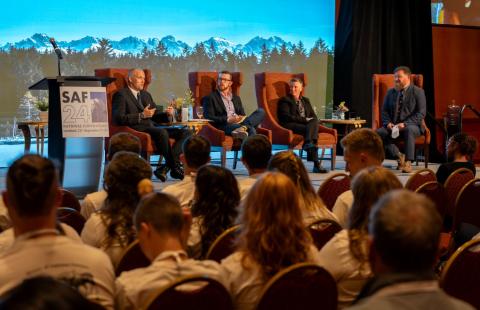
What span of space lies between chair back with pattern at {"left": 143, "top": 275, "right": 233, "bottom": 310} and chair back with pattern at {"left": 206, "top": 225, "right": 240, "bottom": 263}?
0.57 meters

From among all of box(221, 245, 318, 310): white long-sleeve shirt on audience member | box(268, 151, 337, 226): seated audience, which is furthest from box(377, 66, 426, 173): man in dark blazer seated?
box(221, 245, 318, 310): white long-sleeve shirt on audience member

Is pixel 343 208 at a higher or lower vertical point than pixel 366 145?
lower

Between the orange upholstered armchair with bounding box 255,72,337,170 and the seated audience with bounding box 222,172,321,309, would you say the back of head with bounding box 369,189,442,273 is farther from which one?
the orange upholstered armchair with bounding box 255,72,337,170

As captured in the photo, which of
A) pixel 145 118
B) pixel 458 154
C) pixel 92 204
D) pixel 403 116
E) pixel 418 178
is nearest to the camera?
pixel 92 204

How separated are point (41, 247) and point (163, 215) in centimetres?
37

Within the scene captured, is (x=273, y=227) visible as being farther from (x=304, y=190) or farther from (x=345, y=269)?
(x=304, y=190)

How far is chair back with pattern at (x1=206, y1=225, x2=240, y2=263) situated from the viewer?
2438 millimetres

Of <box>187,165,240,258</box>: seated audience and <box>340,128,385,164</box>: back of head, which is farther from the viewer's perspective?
<box>340,128,385,164</box>: back of head

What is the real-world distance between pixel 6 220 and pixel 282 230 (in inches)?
54.5

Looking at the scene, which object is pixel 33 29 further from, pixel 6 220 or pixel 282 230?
pixel 282 230

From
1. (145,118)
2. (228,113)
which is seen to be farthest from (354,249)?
(228,113)

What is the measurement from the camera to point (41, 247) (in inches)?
68.1

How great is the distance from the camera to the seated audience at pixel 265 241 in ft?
6.86

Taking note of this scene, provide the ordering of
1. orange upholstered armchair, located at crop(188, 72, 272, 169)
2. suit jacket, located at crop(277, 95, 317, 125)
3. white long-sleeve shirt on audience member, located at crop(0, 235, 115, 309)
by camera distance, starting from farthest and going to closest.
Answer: suit jacket, located at crop(277, 95, 317, 125) < orange upholstered armchair, located at crop(188, 72, 272, 169) < white long-sleeve shirt on audience member, located at crop(0, 235, 115, 309)
